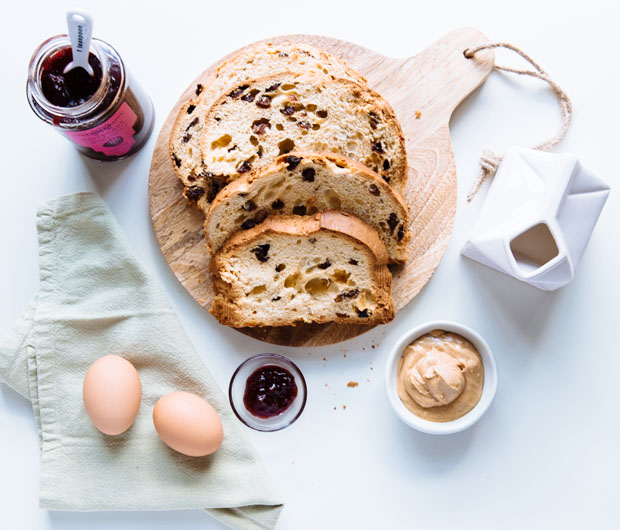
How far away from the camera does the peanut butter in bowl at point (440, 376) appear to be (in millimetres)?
2131

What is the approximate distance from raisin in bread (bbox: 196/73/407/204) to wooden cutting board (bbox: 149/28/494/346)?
19cm

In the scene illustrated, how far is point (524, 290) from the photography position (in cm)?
240

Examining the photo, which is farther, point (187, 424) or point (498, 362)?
point (498, 362)

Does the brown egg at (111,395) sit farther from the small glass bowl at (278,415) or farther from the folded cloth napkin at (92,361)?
the small glass bowl at (278,415)

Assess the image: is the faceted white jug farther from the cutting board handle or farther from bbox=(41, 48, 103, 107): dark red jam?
bbox=(41, 48, 103, 107): dark red jam

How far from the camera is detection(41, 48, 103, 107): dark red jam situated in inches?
79.6

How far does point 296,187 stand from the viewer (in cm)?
213

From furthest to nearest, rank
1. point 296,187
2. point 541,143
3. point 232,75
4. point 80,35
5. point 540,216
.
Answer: point 541,143, point 232,75, point 296,187, point 540,216, point 80,35

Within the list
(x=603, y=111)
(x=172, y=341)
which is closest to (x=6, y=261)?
(x=172, y=341)

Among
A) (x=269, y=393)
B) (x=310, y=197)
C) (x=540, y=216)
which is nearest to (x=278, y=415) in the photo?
(x=269, y=393)

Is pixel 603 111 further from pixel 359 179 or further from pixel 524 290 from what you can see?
pixel 359 179

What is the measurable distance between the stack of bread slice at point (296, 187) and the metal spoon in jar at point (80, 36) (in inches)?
17.0

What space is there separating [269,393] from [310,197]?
0.74m

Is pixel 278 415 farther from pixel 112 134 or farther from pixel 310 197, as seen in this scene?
pixel 112 134
